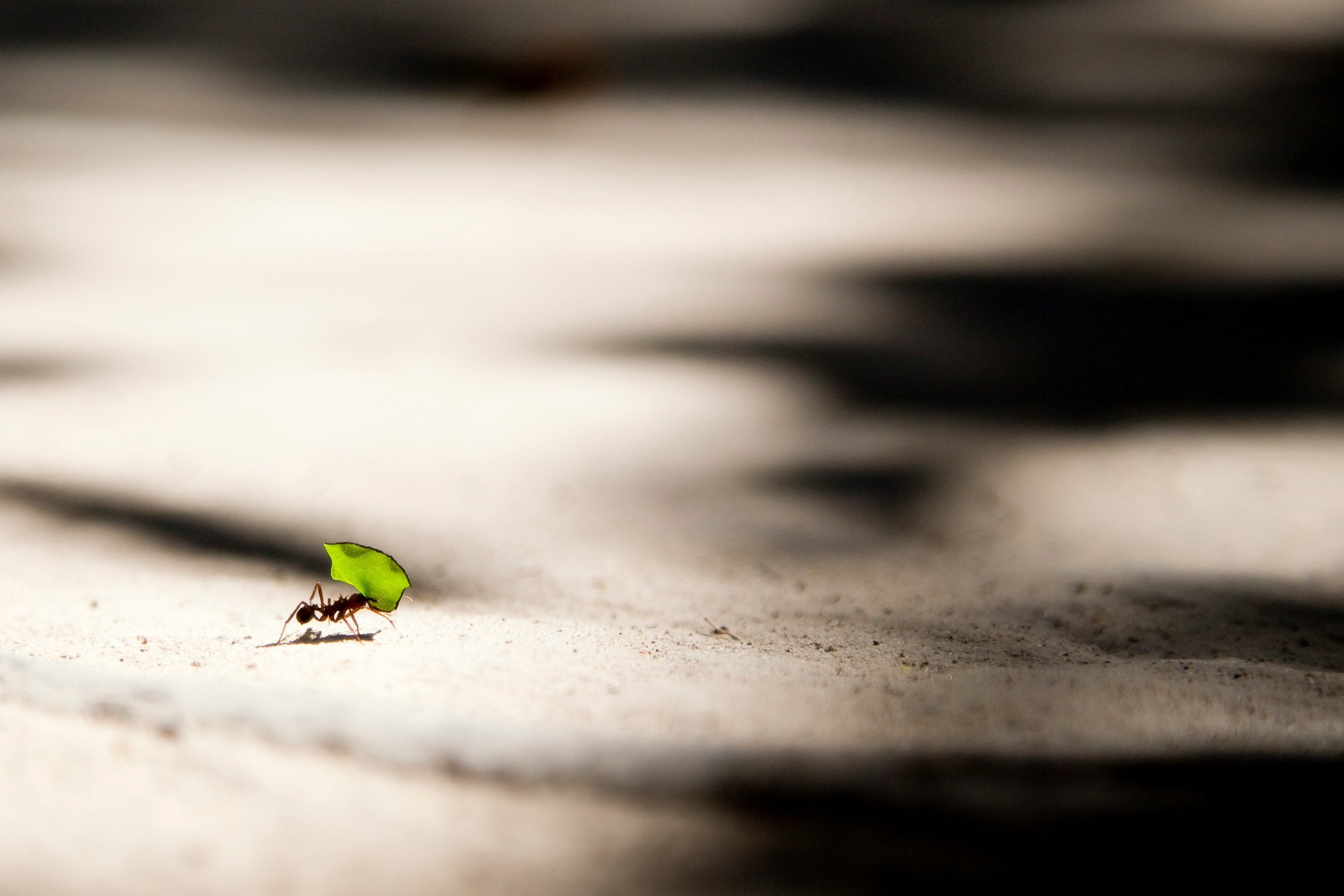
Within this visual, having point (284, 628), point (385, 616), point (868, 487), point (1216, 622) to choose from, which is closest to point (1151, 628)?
point (1216, 622)

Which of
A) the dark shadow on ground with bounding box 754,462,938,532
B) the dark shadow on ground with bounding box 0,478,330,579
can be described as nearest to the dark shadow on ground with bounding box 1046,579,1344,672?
the dark shadow on ground with bounding box 754,462,938,532

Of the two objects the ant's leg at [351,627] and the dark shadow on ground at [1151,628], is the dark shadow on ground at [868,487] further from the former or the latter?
the ant's leg at [351,627]

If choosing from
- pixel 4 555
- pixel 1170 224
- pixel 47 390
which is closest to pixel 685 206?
pixel 1170 224

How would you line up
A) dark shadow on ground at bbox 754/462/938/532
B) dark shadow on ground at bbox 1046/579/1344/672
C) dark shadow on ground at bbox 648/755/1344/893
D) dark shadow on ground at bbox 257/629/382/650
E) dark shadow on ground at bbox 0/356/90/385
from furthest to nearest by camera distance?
1. dark shadow on ground at bbox 0/356/90/385
2. dark shadow on ground at bbox 754/462/938/532
3. dark shadow on ground at bbox 1046/579/1344/672
4. dark shadow on ground at bbox 257/629/382/650
5. dark shadow on ground at bbox 648/755/1344/893

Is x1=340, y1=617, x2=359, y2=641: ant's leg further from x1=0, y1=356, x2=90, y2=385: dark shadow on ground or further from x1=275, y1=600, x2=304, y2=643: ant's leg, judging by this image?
x1=0, y1=356, x2=90, y2=385: dark shadow on ground

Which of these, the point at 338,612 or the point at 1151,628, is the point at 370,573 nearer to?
the point at 338,612

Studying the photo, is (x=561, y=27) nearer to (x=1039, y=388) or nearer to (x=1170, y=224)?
(x=1170, y=224)
